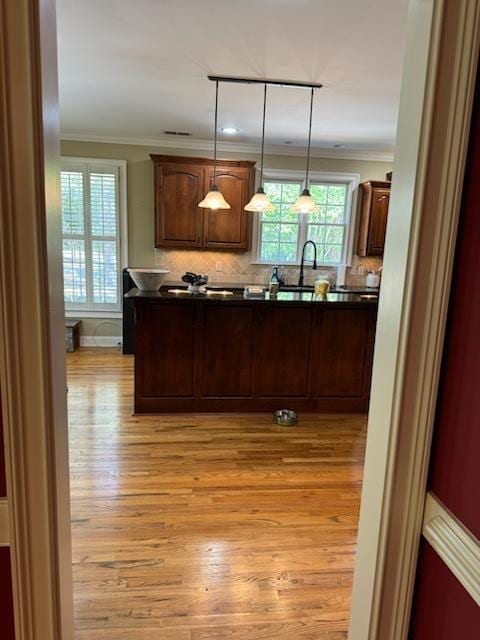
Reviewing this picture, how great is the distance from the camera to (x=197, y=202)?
538 centimetres

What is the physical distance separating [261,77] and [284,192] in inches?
104

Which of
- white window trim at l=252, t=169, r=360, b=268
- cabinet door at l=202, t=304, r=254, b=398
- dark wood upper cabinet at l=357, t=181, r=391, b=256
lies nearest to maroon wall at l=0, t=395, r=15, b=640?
cabinet door at l=202, t=304, r=254, b=398

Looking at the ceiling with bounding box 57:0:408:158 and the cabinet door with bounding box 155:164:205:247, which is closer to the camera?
the ceiling with bounding box 57:0:408:158

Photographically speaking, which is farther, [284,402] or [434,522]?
[284,402]

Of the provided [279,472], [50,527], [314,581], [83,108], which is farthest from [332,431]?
[83,108]

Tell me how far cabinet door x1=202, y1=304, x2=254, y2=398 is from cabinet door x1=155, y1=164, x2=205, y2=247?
2.18 meters

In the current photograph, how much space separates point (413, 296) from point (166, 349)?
2743mm

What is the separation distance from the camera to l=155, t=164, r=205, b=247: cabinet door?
5270 millimetres

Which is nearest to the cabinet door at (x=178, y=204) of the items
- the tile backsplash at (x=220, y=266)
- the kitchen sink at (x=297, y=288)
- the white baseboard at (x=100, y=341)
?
the tile backsplash at (x=220, y=266)

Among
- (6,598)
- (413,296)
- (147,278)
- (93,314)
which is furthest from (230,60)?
(93,314)

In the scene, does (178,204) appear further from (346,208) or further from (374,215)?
(374,215)

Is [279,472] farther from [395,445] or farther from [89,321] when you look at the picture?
[89,321]

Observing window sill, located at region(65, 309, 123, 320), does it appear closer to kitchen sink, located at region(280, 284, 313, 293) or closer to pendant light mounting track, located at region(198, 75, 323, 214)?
kitchen sink, located at region(280, 284, 313, 293)

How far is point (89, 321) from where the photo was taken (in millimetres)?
5777
